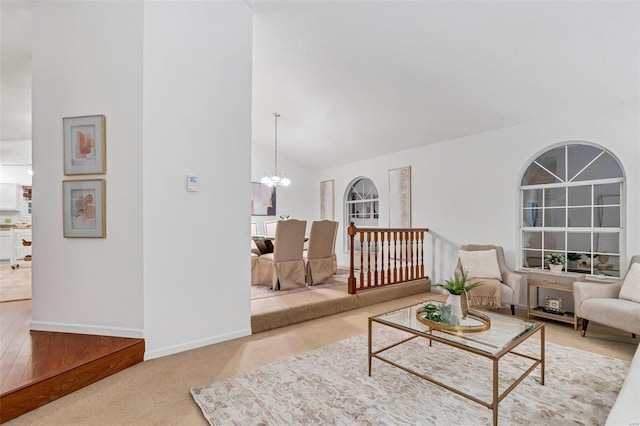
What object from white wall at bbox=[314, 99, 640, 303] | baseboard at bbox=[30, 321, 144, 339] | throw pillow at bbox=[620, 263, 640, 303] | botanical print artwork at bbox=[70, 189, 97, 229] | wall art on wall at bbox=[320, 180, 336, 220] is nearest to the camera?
baseboard at bbox=[30, 321, 144, 339]

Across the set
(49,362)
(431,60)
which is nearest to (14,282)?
(49,362)

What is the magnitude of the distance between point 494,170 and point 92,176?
4.78 metres

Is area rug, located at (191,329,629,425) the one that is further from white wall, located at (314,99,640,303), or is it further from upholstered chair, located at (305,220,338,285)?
upholstered chair, located at (305,220,338,285)

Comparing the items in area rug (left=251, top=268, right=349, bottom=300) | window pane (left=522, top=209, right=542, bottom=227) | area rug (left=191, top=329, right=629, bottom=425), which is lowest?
area rug (left=191, top=329, right=629, bottom=425)

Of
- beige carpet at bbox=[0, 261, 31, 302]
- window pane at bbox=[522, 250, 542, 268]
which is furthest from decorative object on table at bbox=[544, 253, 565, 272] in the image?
beige carpet at bbox=[0, 261, 31, 302]

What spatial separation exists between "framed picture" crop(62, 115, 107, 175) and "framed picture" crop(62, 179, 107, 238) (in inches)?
4.5

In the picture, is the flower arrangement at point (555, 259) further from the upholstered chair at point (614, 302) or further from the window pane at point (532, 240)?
the upholstered chair at point (614, 302)

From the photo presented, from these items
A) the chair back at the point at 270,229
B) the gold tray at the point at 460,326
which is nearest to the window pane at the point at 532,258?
the gold tray at the point at 460,326

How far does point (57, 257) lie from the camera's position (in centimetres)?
279

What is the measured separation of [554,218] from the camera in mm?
4035

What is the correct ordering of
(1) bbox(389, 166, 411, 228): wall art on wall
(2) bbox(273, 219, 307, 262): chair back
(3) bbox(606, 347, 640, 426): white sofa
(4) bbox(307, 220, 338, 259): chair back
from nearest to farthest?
(3) bbox(606, 347, 640, 426): white sofa < (2) bbox(273, 219, 307, 262): chair back < (4) bbox(307, 220, 338, 259): chair back < (1) bbox(389, 166, 411, 228): wall art on wall

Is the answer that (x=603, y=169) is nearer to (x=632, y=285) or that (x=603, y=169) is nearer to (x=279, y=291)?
(x=632, y=285)

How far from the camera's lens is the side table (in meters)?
3.43

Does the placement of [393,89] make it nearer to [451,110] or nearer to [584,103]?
[451,110]
